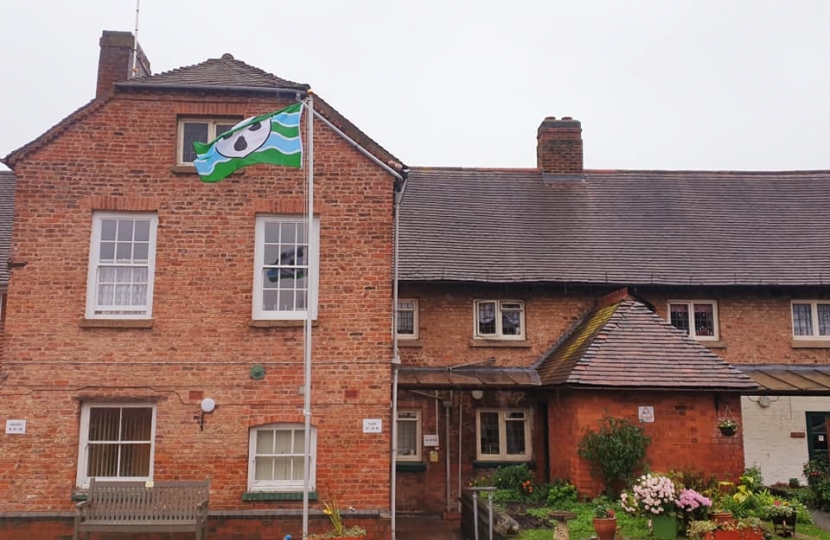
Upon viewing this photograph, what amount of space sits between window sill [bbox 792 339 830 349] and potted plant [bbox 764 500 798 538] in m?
8.48

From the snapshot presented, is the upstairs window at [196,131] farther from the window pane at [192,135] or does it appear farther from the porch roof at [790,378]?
the porch roof at [790,378]

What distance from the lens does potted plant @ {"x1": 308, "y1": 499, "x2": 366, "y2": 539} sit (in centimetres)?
1034

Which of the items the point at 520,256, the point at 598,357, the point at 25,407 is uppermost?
the point at 520,256

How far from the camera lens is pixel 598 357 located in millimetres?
15555

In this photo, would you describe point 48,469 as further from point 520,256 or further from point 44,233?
point 520,256

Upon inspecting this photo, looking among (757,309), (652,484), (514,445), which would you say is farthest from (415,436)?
(757,309)

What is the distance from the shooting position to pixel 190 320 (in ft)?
42.0

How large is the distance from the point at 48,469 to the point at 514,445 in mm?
10722

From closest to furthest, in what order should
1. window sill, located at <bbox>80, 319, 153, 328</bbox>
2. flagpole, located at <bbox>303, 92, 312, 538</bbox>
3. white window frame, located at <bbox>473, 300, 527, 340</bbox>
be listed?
flagpole, located at <bbox>303, 92, 312, 538</bbox> < window sill, located at <bbox>80, 319, 153, 328</bbox> < white window frame, located at <bbox>473, 300, 527, 340</bbox>

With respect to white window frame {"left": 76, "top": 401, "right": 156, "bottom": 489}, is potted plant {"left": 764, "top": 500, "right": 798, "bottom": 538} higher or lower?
lower

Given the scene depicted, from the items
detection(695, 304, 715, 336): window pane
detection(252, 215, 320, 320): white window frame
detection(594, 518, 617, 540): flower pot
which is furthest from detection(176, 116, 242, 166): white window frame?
detection(695, 304, 715, 336): window pane

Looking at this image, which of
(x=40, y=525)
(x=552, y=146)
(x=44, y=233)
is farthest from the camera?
(x=552, y=146)

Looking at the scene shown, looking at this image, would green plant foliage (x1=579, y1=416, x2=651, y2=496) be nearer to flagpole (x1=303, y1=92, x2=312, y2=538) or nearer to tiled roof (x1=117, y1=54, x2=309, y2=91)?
flagpole (x1=303, y1=92, x2=312, y2=538)

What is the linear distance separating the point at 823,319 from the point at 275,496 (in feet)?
50.5
